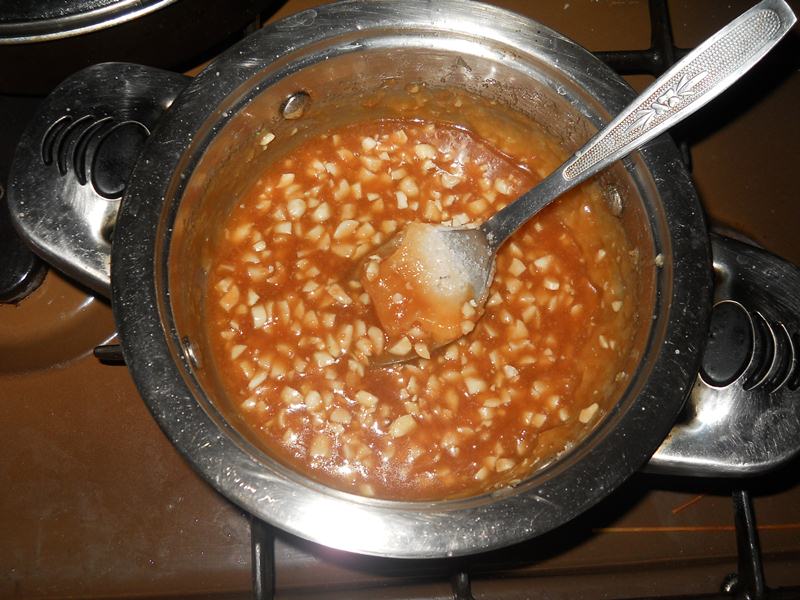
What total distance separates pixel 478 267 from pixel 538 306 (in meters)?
0.23

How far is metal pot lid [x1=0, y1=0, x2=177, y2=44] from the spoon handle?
1.12 m

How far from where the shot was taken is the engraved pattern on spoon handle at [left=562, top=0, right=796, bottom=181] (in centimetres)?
137

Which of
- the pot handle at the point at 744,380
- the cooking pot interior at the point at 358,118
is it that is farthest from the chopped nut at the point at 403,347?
the pot handle at the point at 744,380

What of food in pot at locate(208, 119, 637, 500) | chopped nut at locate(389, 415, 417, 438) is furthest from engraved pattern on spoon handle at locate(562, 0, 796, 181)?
chopped nut at locate(389, 415, 417, 438)

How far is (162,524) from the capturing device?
6.63ft

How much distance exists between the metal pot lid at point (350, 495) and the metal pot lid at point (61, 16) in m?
0.35

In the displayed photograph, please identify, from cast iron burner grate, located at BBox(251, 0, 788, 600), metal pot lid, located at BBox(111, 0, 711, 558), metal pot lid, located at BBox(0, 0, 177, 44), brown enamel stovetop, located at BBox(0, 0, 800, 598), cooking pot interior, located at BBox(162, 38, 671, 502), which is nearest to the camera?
metal pot lid, located at BBox(111, 0, 711, 558)

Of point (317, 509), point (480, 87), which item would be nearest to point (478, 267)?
point (480, 87)

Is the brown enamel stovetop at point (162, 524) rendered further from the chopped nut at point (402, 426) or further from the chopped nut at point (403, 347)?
the chopped nut at point (403, 347)

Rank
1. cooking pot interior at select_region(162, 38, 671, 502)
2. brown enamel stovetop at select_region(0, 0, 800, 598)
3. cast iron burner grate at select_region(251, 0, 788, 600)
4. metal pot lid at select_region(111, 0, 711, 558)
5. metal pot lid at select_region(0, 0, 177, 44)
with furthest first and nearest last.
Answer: brown enamel stovetop at select_region(0, 0, 800, 598)
cast iron burner grate at select_region(251, 0, 788, 600)
metal pot lid at select_region(0, 0, 177, 44)
cooking pot interior at select_region(162, 38, 671, 502)
metal pot lid at select_region(111, 0, 711, 558)

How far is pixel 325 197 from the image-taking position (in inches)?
76.9

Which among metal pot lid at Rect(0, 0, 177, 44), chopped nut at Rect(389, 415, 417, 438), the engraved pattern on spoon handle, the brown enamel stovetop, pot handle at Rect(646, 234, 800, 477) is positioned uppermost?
the engraved pattern on spoon handle

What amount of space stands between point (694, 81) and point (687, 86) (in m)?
0.02

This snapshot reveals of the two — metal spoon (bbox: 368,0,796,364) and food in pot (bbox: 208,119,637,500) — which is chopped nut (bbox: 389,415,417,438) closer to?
food in pot (bbox: 208,119,637,500)
